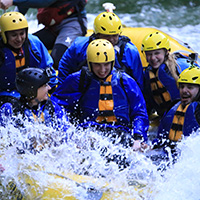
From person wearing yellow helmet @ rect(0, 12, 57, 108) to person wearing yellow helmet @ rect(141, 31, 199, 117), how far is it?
97cm

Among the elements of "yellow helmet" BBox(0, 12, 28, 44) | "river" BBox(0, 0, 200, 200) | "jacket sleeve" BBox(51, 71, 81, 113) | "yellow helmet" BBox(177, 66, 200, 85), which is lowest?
"river" BBox(0, 0, 200, 200)

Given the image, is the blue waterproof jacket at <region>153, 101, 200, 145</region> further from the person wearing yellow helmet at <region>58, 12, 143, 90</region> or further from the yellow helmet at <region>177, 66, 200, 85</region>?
the person wearing yellow helmet at <region>58, 12, 143, 90</region>

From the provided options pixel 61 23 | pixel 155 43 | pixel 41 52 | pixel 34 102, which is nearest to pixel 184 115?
pixel 155 43

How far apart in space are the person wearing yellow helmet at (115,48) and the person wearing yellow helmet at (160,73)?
0.42 feet

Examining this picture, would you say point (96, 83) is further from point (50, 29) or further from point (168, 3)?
point (168, 3)

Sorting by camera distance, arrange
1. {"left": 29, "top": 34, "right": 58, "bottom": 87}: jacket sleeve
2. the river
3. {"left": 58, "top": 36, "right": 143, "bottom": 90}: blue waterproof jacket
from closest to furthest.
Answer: the river < {"left": 29, "top": 34, "right": 58, "bottom": 87}: jacket sleeve < {"left": 58, "top": 36, "right": 143, "bottom": 90}: blue waterproof jacket

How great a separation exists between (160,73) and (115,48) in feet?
1.53

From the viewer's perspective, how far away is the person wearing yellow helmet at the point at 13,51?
3557 mm

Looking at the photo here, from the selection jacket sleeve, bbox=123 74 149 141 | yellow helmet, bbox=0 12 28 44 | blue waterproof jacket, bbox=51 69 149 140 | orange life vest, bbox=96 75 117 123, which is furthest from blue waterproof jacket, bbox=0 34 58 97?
jacket sleeve, bbox=123 74 149 141

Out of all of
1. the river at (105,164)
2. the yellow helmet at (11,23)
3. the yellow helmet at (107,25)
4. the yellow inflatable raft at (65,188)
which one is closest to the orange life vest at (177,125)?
the river at (105,164)

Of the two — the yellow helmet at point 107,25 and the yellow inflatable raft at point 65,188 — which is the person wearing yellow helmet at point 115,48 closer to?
the yellow helmet at point 107,25

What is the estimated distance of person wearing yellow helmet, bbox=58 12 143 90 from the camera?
3880 mm

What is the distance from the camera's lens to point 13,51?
364cm

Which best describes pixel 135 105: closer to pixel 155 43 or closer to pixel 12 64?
pixel 155 43
